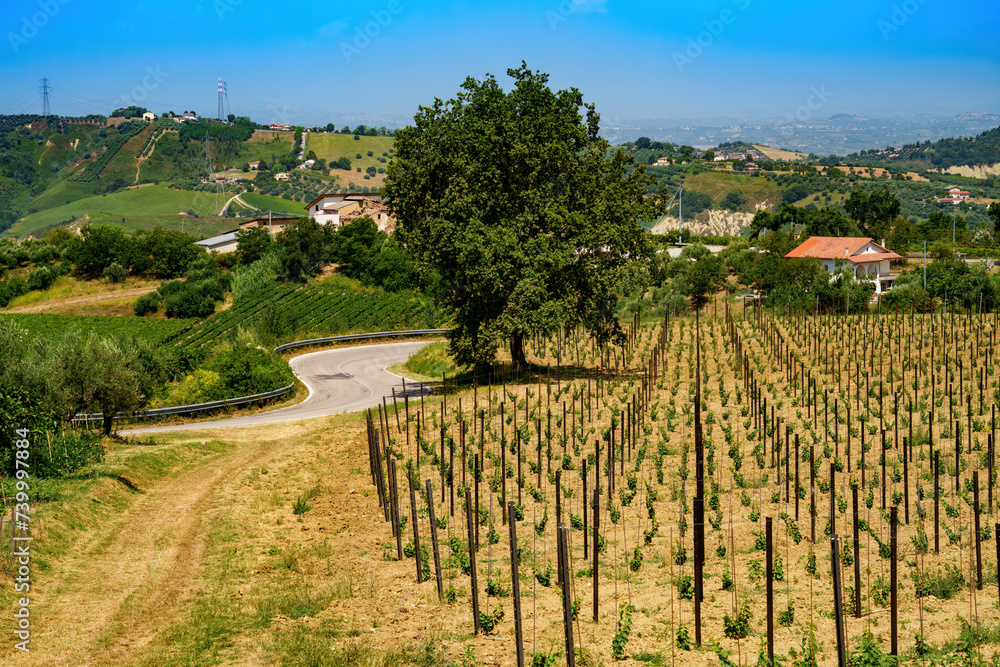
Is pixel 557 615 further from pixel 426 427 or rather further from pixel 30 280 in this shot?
pixel 30 280

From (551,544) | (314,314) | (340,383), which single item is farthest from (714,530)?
(314,314)

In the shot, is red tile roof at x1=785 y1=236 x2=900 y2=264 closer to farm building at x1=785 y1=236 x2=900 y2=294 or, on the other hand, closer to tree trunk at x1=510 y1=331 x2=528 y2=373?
farm building at x1=785 y1=236 x2=900 y2=294

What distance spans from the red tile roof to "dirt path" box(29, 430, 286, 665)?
62273mm

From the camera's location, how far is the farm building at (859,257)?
70.6 meters

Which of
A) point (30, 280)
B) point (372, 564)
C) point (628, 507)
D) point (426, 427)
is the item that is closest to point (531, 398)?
point (426, 427)

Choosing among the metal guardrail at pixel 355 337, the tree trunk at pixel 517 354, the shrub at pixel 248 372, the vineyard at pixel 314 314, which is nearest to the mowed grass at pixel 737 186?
the vineyard at pixel 314 314

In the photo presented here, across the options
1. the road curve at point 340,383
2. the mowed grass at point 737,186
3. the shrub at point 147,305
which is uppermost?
the mowed grass at point 737,186

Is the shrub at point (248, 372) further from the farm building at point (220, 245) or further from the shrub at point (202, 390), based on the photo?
the farm building at point (220, 245)

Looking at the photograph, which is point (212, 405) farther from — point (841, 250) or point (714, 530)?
point (841, 250)

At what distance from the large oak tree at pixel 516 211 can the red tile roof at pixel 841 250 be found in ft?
137

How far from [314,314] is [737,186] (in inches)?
5295

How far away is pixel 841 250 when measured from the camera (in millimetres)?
72375

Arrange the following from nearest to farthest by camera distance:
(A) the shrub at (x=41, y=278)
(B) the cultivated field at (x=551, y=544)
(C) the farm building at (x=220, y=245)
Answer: (B) the cultivated field at (x=551, y=544), (A) the shrub at (x=41, y=278), (C) the farm building at (x=220, y=245)

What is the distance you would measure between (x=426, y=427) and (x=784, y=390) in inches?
451
